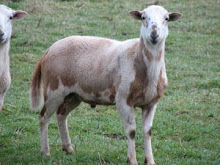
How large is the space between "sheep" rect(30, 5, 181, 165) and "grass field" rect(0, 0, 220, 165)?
17.3 inches

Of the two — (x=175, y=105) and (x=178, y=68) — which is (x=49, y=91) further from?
(x=178, y=68)

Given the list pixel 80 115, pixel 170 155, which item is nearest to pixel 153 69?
pixel 170 155

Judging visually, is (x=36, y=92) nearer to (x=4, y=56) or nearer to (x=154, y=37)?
(x=4, y=56)

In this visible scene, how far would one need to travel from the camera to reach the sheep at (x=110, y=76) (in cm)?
652

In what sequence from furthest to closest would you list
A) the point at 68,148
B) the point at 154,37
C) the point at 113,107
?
1. the point at 113,107
2. the point at 68,148
3. the point at 154,37

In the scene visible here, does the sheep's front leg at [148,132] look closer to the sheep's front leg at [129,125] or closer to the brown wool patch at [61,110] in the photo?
the sheep's front leg at [129,125]

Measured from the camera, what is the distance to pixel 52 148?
24.4 ft

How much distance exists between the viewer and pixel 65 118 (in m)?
7.34

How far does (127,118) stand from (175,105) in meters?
2.87

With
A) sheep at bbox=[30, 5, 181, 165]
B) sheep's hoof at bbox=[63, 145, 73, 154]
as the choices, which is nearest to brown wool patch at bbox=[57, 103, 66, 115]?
sheep at bbox=[30, 5, 181, 165]

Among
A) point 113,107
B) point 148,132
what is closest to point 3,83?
point 148,132

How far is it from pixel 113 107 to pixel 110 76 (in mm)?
2590

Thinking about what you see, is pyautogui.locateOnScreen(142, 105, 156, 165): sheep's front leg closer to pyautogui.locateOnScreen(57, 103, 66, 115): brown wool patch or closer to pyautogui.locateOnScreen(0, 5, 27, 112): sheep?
pyautogui.locateOnScreen(57, 103, 66, 115): brown wool patch

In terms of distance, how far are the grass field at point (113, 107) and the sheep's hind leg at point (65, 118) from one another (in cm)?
14
